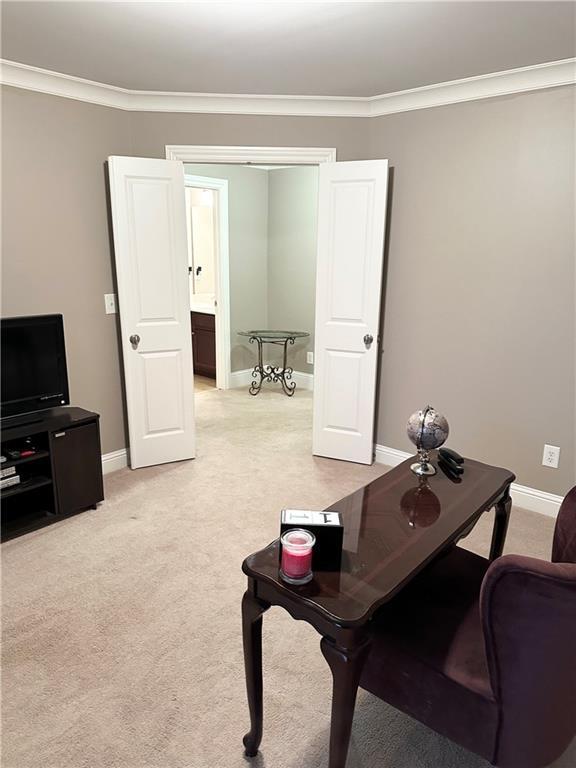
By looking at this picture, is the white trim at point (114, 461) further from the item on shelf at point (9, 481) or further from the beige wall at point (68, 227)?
the item on shelf at point (9, 481)

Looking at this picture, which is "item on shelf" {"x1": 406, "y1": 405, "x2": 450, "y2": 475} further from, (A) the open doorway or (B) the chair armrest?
(A) the open doorway

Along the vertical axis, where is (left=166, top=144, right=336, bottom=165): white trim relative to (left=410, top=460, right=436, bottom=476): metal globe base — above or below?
above

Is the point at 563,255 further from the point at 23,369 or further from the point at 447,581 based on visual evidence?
the point at 23,369

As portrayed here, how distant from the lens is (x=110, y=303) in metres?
3.63

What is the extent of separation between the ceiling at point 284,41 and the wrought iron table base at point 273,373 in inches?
118

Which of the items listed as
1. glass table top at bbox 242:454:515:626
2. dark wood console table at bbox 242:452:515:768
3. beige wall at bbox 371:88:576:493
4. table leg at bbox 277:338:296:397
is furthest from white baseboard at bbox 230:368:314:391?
dark wood console table at bbox 242:452:515:768

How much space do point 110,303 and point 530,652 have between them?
320cm

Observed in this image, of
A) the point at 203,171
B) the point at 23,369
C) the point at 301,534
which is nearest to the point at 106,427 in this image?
the point at 23,369

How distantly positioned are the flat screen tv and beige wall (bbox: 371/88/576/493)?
7.31 feet

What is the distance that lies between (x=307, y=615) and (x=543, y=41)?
2.76 m

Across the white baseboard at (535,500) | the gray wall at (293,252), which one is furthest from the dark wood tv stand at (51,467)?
the gray wall at (293,252)

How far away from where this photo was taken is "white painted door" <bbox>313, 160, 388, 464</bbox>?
3.58 meters

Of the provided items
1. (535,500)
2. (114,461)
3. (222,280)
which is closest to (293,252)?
(222,280)

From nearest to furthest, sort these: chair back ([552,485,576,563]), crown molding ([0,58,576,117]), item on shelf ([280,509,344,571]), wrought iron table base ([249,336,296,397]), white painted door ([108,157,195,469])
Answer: item on shelf ([280,509,344,571]) → chair back ([552,485,576,563]) → crown molding ([0,58,576,117]) → white painted door ([108,157,195,469]) → wrought iron table base ([249,336,296,397])
